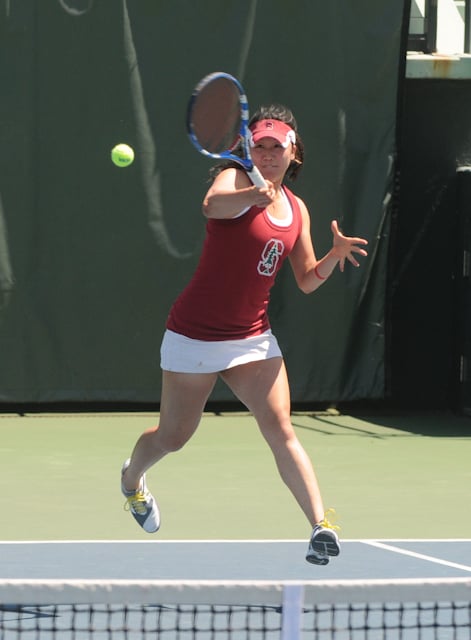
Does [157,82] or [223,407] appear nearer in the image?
[157,82]

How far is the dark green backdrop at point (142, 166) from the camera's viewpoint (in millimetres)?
8953

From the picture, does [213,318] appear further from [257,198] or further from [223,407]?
[223,407]

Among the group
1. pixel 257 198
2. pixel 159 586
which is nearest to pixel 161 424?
pixel 257 198

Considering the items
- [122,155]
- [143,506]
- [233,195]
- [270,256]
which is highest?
[233,195]

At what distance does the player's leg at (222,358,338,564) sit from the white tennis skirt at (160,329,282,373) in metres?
0.04

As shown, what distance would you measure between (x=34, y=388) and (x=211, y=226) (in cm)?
471

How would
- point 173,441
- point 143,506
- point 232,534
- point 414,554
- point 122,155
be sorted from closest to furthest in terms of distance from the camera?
point 173,441
point 143,506
point 414,554
point 232,534
point 122,155

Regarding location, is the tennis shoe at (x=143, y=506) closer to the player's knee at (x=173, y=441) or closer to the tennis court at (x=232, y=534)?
the tennis court at (x=232, y=534)

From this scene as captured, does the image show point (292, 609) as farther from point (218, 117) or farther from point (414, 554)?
→ point (414, 554)

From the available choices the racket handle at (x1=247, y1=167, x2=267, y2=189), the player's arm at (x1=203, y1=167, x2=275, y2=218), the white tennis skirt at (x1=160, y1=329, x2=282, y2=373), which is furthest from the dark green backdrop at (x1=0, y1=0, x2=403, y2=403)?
the racket handle at (x1=247, y1=167, x2=267, y2=189)

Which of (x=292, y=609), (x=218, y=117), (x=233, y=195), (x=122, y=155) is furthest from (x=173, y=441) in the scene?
(x=122, y=155)

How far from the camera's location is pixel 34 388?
9117 millimetres

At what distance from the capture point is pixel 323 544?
4.59m

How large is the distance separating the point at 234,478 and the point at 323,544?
8.74ft
